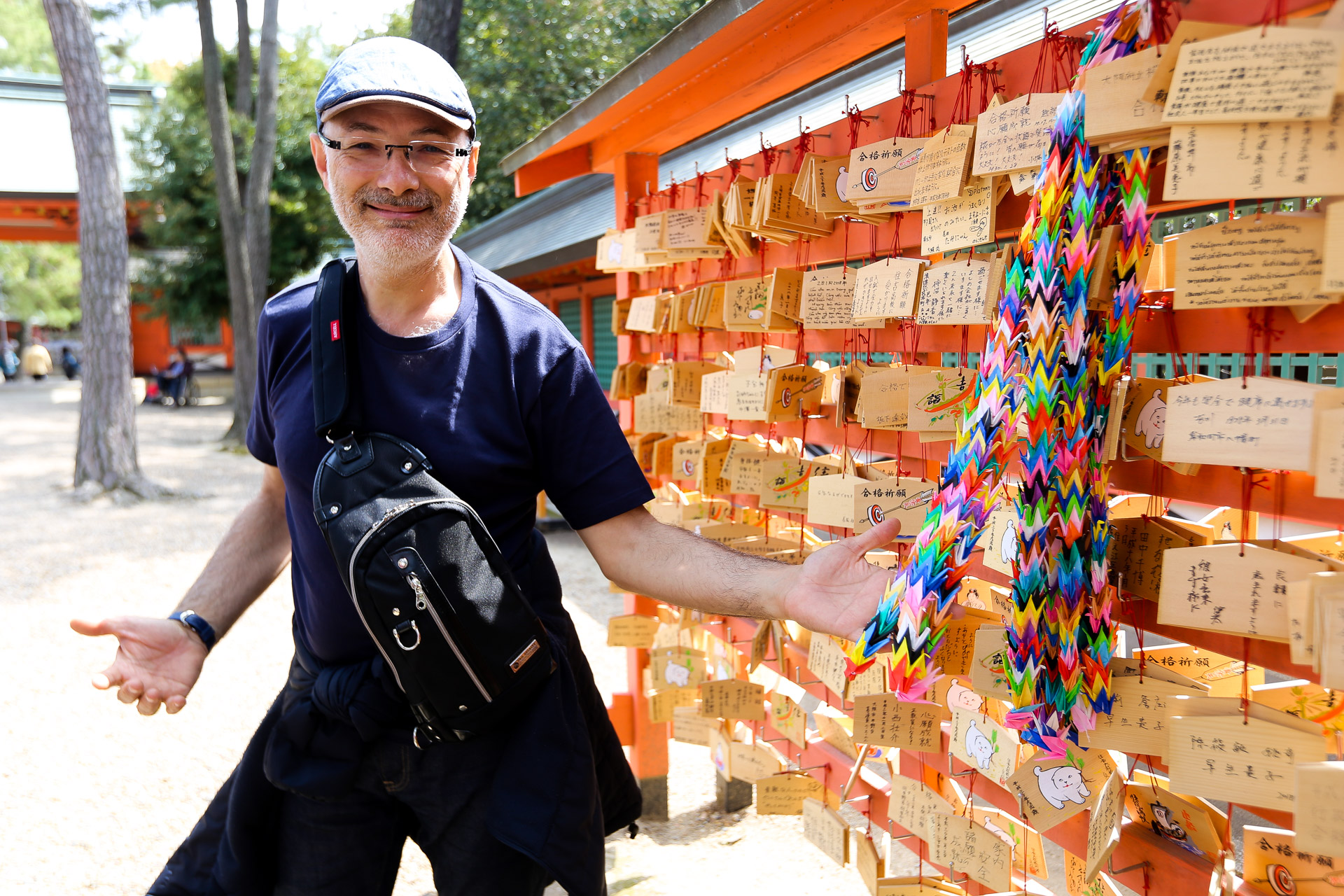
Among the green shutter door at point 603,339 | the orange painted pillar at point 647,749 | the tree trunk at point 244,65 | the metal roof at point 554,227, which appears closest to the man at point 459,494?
the orange painted pillar at point 647,749

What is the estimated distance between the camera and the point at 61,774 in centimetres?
401

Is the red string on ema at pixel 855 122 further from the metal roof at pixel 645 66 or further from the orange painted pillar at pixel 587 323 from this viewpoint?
the orange painted pillar at pixel 587 323

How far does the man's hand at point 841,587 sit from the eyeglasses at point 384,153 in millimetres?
984

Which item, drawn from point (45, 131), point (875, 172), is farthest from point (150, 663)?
point (45, 131)

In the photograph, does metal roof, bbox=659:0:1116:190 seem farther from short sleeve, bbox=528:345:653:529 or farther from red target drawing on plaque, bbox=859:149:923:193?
short sleeve, bbox=528:345:653:529

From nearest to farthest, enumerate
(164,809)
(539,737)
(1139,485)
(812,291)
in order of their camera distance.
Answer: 1. (1139,485)
2. (539,737)
3. (812,291)
4. (164,809)

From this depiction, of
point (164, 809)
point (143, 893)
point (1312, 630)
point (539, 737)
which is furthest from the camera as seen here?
point (164, 809)

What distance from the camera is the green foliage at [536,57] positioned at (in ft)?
46.6

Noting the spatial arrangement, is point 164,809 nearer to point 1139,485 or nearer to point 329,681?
point 329,681

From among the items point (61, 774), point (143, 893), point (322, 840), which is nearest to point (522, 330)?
point (322, 840)

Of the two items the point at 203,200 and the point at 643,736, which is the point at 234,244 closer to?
the point at 203,200

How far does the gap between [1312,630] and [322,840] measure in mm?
1645

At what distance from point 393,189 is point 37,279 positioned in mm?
42377

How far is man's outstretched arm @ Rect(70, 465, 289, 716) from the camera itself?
1.94 metres
